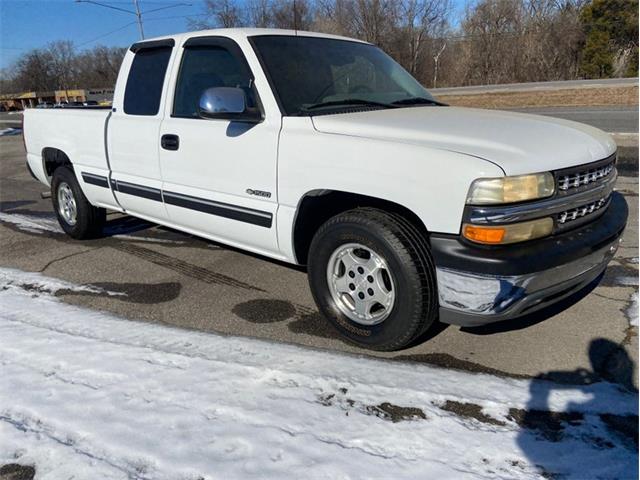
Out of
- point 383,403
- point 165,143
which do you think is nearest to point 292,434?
point 383,403

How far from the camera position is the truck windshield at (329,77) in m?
3.48

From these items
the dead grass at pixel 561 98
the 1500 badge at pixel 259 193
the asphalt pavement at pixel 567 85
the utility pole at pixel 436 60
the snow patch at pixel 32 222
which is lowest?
the snow patch at pixel 32 222

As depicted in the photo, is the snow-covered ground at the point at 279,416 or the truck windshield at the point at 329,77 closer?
the snow-covered ground at the point at 279,416

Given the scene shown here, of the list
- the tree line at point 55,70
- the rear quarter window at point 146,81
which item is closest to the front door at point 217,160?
the rear quarter window at point 146,81

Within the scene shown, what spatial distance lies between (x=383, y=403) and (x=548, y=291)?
3.46ft

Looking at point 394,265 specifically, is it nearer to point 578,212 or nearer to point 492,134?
point 492,134

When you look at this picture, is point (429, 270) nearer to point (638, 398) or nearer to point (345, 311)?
point (345, 311)

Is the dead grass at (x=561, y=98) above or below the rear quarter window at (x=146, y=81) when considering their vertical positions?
above

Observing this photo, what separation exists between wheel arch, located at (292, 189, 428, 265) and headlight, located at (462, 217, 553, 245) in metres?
0.35

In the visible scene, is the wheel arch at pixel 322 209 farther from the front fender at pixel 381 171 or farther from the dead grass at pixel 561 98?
the dead grass at pixel 561 98

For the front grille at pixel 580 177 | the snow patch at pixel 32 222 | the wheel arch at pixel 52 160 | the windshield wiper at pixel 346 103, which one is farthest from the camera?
the snow patch at pixel 32 222

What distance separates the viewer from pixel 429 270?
111 inches

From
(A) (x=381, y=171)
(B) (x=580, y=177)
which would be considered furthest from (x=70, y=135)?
(B) (x=580, y=177)

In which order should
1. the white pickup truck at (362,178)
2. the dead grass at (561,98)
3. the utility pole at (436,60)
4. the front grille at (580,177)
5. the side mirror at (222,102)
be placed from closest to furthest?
the white pickup truck at (362,178) → the front grille at (580,177) → the side mirror at (222,102) → the dead grass at (561,98) → the utility pole at (436,60)
